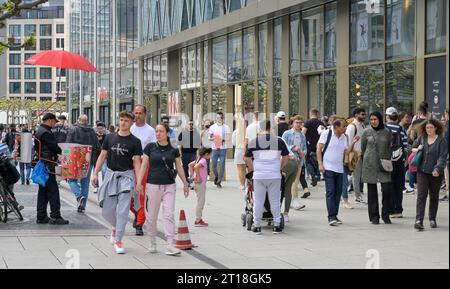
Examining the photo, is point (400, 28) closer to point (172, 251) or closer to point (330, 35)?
point (330, 35)

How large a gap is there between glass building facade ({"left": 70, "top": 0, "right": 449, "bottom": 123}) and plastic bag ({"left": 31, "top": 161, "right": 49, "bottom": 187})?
21.2ft

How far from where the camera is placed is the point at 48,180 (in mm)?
12594

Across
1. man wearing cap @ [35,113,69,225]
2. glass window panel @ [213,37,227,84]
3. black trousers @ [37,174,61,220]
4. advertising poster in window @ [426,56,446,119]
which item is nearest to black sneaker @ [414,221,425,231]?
man wearing cap @ [35,113,69,225]

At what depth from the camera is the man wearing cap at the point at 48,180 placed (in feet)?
41.2

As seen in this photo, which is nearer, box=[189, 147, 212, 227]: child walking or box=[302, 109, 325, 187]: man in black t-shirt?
box=[189, 147, 212, 227]: child walking

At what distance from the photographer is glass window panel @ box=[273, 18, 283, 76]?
93.5 feet

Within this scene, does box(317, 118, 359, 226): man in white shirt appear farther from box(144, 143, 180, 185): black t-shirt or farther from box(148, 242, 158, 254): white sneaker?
box(148, 242, 158, 254): white sneaker

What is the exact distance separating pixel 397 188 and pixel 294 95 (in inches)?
567

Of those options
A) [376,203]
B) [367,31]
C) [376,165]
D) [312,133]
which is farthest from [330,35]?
[376,203]

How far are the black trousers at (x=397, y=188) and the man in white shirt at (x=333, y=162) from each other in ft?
3.40

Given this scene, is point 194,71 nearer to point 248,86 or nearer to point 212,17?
point 212,17

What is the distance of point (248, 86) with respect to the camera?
31.3 meters

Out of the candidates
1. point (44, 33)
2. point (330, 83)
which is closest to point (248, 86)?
point (330, 83)

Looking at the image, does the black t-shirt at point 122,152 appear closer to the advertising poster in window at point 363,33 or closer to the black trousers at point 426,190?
the black trousers at point 426,190
